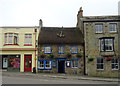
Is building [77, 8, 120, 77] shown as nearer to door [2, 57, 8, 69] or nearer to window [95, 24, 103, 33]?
window [95, 24, 103, 33]

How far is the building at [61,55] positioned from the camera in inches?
907

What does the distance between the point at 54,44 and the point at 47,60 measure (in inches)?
111

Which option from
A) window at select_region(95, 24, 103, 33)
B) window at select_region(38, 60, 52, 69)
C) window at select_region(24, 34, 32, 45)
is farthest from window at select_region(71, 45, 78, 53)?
window at select_region(24, 34, 32, 45)

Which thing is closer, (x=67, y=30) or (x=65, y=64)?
(x=65, y=64)

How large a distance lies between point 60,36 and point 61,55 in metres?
3.21

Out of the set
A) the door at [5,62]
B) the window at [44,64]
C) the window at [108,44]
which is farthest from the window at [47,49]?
the window at [108,44]

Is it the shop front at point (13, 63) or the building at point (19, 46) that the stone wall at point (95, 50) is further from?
the shop front at point (13, 63)

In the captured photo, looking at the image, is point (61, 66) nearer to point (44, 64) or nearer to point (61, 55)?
point (61, 55)

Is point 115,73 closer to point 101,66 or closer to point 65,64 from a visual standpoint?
point 101,66

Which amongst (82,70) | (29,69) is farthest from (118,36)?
(29,69)

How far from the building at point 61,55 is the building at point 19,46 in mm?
1264

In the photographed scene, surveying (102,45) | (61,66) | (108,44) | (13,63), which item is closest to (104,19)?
(108,44)

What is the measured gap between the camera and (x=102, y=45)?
22.9m

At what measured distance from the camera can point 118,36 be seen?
906 inches
